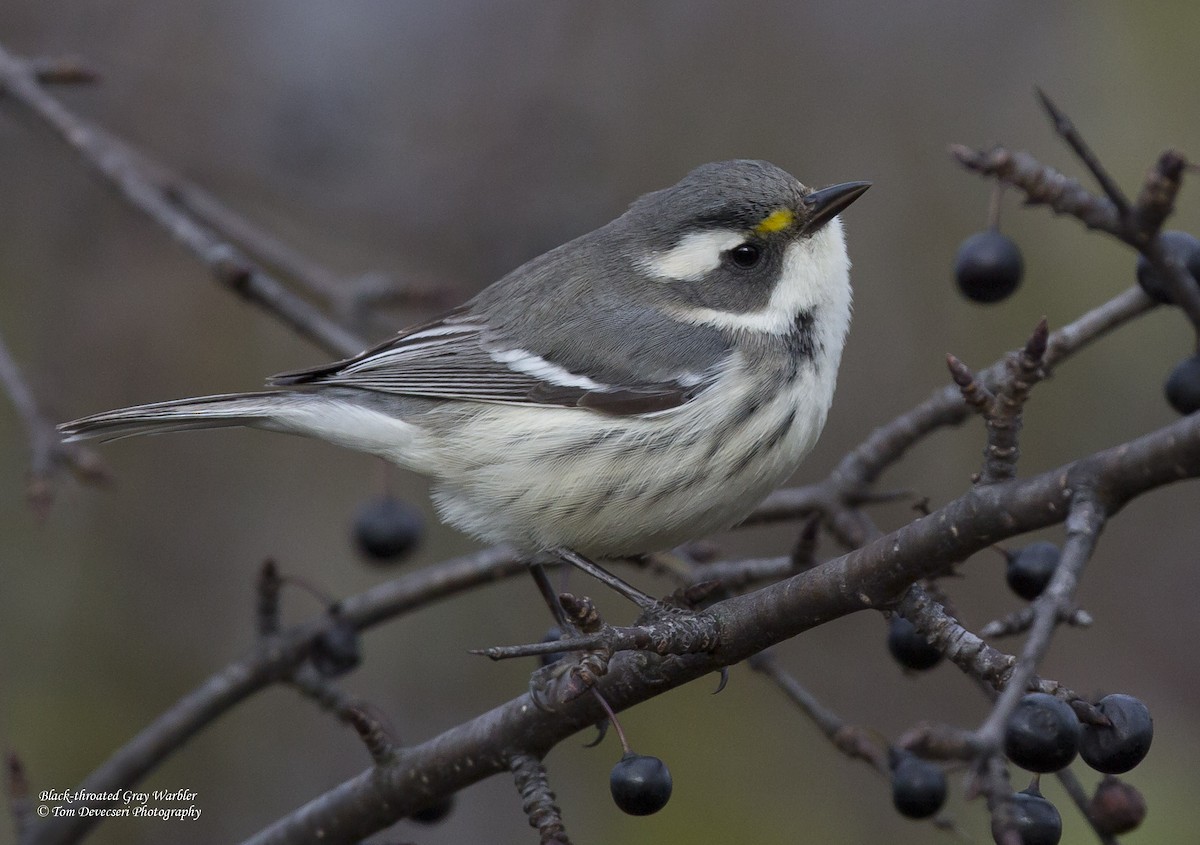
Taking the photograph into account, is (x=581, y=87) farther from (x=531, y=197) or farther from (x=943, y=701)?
(x=943, y=701)

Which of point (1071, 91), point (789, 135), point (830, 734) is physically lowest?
point (830, 734)

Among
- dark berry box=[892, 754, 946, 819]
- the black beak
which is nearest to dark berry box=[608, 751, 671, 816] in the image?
dark berry box=[892, 754, 946, 819]

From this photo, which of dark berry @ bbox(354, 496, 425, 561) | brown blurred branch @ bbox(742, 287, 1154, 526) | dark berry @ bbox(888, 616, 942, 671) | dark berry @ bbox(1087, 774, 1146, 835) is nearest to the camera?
dark berry @ bbox(1087, 774, 1146, 835)

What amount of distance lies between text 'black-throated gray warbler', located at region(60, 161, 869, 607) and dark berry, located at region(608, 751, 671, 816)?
0.99 meters

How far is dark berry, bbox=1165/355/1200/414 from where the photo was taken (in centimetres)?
277

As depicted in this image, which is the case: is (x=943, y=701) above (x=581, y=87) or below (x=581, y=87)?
below

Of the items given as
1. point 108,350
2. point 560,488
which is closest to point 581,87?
point 108,350

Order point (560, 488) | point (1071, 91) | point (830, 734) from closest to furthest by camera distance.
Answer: point (830, 734)
point (560, 488)
point (1071, 91)

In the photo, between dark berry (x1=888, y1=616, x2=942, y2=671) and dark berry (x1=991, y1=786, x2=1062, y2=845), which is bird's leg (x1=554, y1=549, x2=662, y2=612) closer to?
dark berry (x1=888, y1=616, x2=942, y2=671)

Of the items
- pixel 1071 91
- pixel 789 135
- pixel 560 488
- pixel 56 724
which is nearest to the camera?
pixel 560 488

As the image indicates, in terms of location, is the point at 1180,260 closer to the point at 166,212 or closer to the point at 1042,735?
the point at 1042,735

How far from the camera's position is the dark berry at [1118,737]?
2.05 metres

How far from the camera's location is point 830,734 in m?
3.17

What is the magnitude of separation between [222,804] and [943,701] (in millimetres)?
3444
